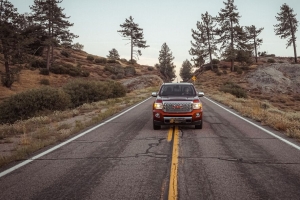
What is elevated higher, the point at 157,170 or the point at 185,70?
the point at 185,70

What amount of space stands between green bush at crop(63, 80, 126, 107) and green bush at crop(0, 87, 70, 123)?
3.97 metres

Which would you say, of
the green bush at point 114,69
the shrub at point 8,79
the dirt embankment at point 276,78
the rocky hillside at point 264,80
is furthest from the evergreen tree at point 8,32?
the dirt embankment at point 276,78

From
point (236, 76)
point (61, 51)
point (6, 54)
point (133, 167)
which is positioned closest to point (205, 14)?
point (236, 76)

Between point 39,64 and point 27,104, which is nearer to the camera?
point 27,104

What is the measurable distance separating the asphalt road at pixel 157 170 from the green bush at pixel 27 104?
8.28 m

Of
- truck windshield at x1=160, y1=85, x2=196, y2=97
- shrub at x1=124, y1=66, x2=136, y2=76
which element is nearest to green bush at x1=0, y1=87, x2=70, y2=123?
truck windshield at x1=160, y1=85, x2=196, y2=97

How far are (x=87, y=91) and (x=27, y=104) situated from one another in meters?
8.01

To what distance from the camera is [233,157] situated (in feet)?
19.6

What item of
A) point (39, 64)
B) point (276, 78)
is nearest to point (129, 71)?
point (39, 64)

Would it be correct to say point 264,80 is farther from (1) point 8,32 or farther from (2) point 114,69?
(1) point 8,32

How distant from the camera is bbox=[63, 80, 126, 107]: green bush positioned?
20812 mm

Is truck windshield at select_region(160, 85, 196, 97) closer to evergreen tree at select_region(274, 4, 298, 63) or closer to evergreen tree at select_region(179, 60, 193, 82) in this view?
evergreen tree at select_region(274, 4, 298, 63)

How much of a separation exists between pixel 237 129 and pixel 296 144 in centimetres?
253

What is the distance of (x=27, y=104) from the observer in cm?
1495
